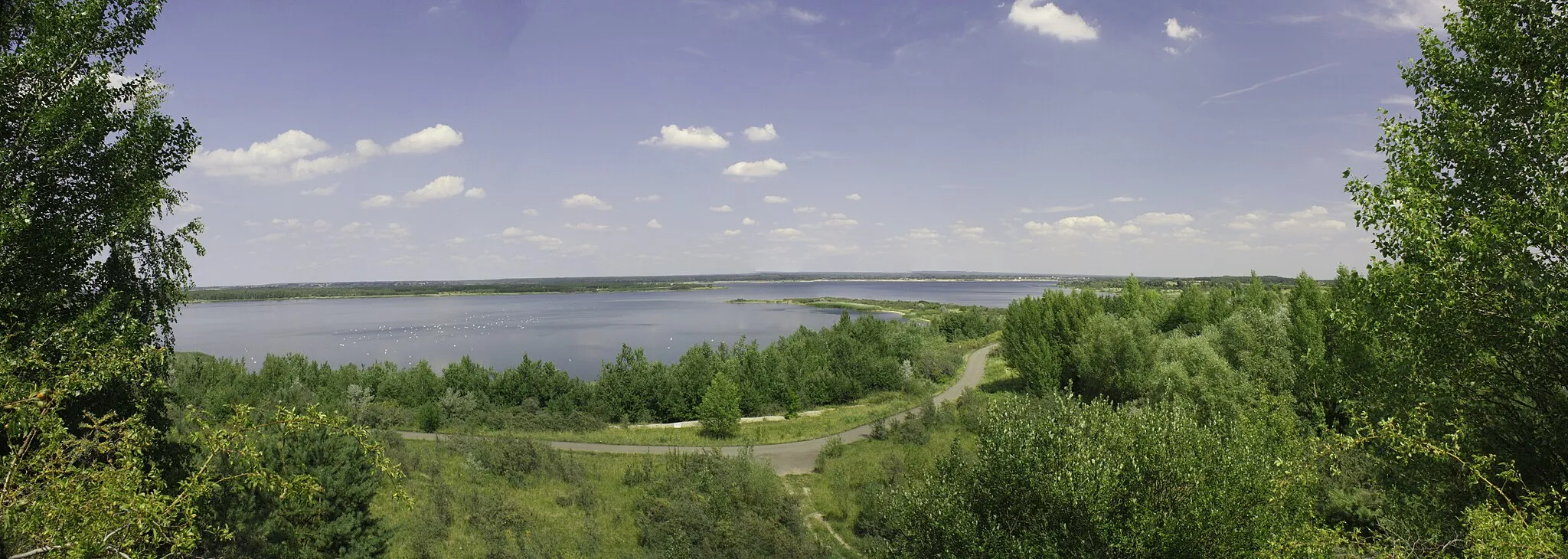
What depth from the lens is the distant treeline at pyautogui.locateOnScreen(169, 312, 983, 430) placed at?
41.4m

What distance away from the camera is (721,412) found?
39219mm

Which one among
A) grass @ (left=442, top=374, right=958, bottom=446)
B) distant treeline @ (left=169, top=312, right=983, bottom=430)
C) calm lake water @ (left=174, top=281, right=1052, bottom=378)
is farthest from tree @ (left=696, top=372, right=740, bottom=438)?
calm lake water @ (left=174, top=281, right=1052, bottom=378)

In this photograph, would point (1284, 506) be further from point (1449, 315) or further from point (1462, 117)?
point (1462, 117)

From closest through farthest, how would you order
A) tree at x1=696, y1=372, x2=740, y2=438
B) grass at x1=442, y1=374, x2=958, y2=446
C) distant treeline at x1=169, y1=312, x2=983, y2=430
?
grass at x1=442, y1=374, x2=958, y2=446, tree at x1=696, y1=372, x2=740, y2=438, distant treeline at x1=169, y1=312, x2=983, y2=430

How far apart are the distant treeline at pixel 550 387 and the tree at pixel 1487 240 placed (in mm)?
38316

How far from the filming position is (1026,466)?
11.4m

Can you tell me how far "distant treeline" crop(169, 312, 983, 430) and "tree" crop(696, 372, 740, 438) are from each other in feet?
11.5

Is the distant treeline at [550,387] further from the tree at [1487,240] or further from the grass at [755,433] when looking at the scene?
the tree at [1487,240]

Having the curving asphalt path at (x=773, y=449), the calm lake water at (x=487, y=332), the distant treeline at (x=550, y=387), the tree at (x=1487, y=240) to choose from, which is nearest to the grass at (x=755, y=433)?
the curving asphalt path at (x=773, y=449)

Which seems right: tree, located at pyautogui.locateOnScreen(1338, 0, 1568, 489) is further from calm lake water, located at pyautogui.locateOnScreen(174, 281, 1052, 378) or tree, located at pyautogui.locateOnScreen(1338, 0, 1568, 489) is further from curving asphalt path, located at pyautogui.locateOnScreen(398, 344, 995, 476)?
calm lake water, located at pyautogui.locateOnScreen(174, 281, 1052, 378)

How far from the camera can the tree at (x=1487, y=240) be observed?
21.2 ft

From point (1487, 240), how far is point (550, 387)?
47.7m

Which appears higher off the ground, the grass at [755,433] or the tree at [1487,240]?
the tree at [1487,240]

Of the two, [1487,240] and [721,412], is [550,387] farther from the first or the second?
[1487,240]
